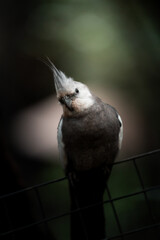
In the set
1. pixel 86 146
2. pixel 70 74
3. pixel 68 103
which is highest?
pixel 70 74

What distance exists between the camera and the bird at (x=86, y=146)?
2.38 meters

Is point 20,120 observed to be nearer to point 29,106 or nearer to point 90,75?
point 29,106

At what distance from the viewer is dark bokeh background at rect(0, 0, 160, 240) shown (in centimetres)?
318

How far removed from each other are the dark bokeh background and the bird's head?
31.9 inches

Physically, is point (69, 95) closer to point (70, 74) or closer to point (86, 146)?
point (86, 146)

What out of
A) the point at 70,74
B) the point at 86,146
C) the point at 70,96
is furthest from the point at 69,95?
the point at 70,74

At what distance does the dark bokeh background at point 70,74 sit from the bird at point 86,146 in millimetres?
724

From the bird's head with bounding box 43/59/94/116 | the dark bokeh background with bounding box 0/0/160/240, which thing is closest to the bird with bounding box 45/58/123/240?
the bird's head with bounding box 43/59/94/116

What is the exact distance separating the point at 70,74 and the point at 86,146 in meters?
1.15

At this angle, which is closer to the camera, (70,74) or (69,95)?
(69,95)

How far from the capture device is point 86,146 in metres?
2.39

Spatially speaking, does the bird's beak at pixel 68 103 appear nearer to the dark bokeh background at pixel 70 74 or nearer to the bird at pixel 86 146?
the bird at pixel 86 146

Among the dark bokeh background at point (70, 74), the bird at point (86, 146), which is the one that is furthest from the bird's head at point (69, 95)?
the dark bokeh background at point (70, 74)

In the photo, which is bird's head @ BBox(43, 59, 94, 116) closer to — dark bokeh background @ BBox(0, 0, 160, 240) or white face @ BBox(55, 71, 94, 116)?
white face @ BBox(55, 71, 94, 116)
